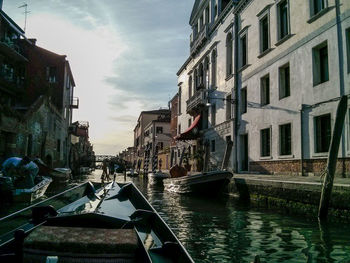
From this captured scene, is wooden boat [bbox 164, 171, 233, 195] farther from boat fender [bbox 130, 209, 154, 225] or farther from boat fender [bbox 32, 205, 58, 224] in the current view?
boat fender [bbox 32, 205, 58, 224]

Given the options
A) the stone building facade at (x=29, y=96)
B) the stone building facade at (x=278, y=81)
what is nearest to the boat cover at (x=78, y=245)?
Result: the stone building facade at (x=278, y=81)

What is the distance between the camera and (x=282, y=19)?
1393 cm

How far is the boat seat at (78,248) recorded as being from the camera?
208cm

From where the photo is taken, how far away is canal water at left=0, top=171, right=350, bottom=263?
454cm

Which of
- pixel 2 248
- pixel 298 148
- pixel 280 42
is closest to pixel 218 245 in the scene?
pixel 2 248

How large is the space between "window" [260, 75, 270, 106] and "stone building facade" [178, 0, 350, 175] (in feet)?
0.16

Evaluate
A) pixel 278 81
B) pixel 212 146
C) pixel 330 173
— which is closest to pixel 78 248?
pixel 330 173

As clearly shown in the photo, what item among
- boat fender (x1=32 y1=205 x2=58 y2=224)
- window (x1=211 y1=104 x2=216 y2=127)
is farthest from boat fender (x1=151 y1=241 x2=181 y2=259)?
window (x1=211 y1=104 x2=216 y2=127)

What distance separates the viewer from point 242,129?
16844mm

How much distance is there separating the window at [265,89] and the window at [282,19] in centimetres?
213

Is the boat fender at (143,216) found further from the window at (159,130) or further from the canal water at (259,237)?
the window at (159,130)

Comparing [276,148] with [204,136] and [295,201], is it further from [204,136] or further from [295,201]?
[204,136]

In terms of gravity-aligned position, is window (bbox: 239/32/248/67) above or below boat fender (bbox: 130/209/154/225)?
above

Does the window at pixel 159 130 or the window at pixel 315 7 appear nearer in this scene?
the window at pixel 315 7
